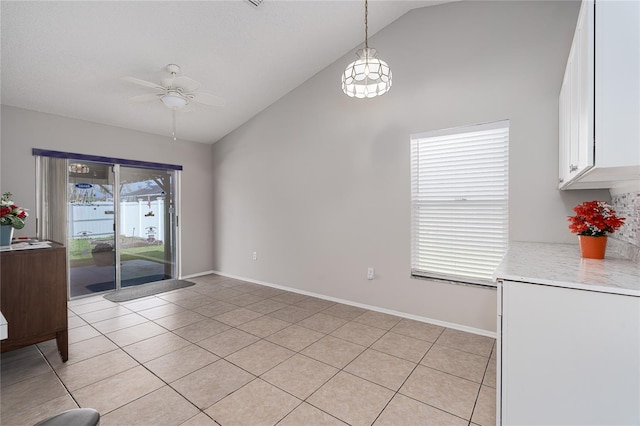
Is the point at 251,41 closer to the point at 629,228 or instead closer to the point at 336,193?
the point at 336,193

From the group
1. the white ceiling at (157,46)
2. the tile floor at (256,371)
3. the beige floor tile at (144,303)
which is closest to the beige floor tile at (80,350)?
the tile floor at (256,371)

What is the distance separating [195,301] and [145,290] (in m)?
1.12

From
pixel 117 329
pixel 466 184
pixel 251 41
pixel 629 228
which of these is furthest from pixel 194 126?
pixel 629 228

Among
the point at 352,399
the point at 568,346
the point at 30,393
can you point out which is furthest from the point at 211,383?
the point at 568,346

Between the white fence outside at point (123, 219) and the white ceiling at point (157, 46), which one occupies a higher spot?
the white ceiling at point (157, 46)

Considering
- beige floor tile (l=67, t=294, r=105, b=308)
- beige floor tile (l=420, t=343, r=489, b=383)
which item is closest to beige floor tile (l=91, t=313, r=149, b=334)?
beige floor tile (l=67, t=294, r=105, b=308)

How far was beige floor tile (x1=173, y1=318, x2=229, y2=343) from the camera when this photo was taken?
9.51 feet

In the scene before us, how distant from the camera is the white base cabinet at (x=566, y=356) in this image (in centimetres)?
114

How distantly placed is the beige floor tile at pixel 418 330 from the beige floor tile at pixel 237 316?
1635 millimetres

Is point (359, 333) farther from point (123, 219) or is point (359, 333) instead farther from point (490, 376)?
point (123, 219)

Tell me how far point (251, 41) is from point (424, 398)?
3.78 meters

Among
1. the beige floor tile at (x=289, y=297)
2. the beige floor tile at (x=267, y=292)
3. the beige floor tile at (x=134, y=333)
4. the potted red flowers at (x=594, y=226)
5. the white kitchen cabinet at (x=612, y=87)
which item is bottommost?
the beige floor tile at (x=134, y=333)

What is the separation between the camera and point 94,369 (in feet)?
7.55

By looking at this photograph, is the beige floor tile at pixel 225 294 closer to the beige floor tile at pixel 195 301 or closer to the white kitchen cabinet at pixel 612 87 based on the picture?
the beige floor tile at pixel 195 301
